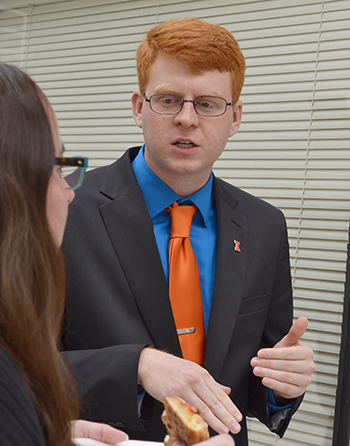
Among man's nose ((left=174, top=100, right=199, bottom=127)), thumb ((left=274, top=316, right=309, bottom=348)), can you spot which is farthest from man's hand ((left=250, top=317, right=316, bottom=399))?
man's nose ((left=174, top=100, right=199, bottom=127))

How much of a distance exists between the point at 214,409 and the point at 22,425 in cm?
55

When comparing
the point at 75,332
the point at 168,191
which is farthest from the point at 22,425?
the point at 168,191

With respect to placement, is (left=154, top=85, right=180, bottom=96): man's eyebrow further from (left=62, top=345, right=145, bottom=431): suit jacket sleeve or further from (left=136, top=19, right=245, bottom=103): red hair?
(left=62, top=345, right=145, bottom=431): suit jacket sleeve

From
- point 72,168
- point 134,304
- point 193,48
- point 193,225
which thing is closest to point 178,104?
point 193,48

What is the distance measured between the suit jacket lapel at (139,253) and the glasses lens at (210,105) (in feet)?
1.02

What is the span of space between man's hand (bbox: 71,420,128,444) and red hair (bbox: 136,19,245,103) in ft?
3.53

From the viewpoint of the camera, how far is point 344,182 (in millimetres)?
2309

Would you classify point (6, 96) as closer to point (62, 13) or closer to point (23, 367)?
point (23, 367)

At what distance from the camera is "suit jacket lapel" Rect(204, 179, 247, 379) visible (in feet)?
4.81

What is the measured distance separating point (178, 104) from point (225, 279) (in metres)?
0.58

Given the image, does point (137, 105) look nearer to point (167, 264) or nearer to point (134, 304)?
point (167, 264)

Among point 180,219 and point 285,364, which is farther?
point 180,219

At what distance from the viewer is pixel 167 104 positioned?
153 cm

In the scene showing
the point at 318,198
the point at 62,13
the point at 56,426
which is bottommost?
the point at 56,426
